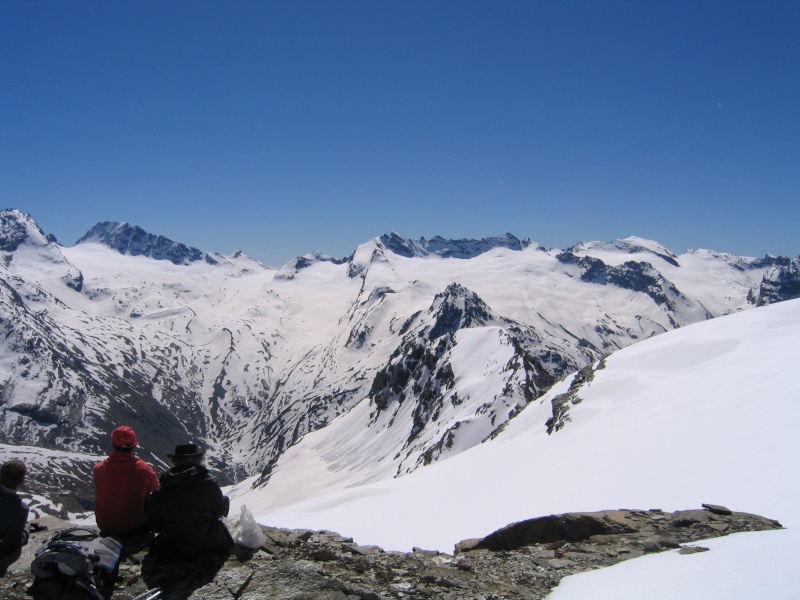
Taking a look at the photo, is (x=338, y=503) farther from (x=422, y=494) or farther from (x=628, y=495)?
(x=628, y=495)

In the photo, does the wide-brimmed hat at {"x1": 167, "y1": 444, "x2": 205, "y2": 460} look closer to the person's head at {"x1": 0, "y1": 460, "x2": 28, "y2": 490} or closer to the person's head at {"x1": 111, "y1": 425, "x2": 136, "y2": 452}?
the person's head at {"x1": 111, "y1": 425, "x2": 136, "y2": 452}

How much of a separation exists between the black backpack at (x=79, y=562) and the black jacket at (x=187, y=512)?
0.98 meters

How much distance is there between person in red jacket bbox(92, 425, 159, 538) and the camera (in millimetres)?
11305

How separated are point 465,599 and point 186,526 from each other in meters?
5.33

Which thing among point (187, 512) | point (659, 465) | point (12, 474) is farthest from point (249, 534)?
point (659, 465)

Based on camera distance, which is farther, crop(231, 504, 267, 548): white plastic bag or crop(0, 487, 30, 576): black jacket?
crop(231, 504, 267, 548): white plastic bag

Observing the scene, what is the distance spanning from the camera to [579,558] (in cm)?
1234

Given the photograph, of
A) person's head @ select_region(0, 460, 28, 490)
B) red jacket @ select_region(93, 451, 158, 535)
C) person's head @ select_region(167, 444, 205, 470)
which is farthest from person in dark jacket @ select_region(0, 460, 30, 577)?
person's head @ select_region(167, 444, 205, 470)

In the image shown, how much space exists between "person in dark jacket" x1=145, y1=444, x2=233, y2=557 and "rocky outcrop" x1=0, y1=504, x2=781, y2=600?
316 millimetres

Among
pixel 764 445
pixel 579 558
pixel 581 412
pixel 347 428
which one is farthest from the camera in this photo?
pixel 347 428

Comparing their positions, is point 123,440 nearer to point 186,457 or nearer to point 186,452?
point 186,452

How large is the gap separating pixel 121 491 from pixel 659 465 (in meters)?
20.0

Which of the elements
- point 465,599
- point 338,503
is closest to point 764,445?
point 465,599

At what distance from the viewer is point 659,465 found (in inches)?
882
